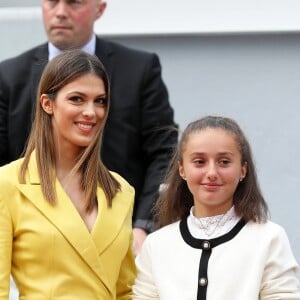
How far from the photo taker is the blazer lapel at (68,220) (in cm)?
389

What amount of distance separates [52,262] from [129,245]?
33 centimetres

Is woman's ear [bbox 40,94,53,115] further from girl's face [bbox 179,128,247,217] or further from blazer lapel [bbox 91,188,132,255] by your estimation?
girl's face [bbox 179,128,247,217]

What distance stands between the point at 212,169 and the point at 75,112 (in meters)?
0.48

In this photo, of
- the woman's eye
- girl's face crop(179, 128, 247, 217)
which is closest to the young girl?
girl's face crop(179, 128, 247, 217)

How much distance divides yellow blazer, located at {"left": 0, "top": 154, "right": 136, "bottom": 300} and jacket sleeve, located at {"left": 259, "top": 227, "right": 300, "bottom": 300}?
19.7 inches

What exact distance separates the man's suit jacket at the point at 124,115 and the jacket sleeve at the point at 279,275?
3.64 ft

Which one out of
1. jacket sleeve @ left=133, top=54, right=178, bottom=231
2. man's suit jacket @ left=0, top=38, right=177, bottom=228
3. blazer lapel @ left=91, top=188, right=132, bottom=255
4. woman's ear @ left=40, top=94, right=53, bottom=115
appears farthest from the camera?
man's suit jacket @ left=0, top=38, right=177, bottom=228

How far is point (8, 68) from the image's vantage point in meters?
5.21

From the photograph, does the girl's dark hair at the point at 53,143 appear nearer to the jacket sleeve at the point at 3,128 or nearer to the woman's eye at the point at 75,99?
the woman's eye at the point at 75,99

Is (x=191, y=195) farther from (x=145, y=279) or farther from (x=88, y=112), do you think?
(x=88, y=112)

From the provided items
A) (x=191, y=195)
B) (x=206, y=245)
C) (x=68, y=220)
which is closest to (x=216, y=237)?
(x=206, y=245)

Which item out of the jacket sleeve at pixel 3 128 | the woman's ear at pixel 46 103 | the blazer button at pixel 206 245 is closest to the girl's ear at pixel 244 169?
the blazer button at pixel 206 245

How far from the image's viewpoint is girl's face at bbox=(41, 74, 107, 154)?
13.3 ft

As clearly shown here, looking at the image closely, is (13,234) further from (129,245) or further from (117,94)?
(117,94)
